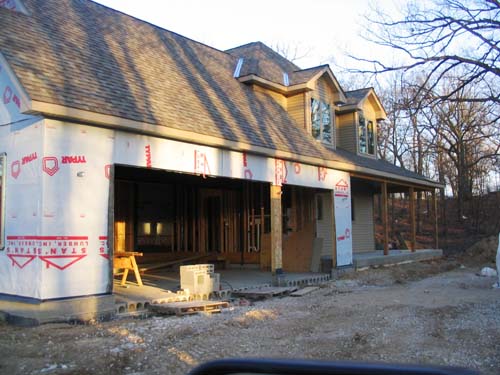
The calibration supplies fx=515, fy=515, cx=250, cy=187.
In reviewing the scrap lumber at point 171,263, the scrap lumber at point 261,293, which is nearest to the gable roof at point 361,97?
the scrap lumber at point 171,263

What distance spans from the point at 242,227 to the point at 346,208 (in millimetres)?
3634

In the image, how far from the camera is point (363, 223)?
22031 mm

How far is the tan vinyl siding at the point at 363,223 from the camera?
21297 millimetres

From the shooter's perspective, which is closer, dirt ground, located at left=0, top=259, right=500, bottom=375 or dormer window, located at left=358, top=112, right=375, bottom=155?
dirt ground, located at left=0, top=259, right=500, bottom=375

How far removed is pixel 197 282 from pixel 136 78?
455 centimetres

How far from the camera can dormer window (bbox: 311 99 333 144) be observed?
17188 mm

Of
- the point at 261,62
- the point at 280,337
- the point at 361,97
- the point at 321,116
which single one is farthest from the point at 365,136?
the point at 280,337

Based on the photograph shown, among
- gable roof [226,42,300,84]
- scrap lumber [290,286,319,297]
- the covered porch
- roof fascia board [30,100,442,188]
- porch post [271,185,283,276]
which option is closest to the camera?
roof fascia board [30,100,442,188]

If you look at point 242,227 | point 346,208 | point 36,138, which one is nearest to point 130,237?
point 242,227

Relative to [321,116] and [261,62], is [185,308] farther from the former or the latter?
[261,62]

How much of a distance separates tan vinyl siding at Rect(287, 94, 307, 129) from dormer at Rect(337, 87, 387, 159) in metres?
3.00

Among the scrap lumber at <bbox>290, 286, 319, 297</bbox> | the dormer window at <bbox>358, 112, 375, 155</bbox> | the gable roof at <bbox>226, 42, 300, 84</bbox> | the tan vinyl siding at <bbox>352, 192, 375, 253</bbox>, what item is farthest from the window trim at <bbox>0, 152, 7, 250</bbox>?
the tan vinyl siding at <bbox>352, 192, 375, 253</bbox>

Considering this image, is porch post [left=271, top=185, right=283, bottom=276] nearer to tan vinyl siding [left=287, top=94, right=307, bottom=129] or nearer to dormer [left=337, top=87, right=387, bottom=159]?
tan vinyl siding [left=287, top=94, right=307, bottom=129]

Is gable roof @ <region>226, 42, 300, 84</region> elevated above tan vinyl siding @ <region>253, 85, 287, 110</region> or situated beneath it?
elevated above
